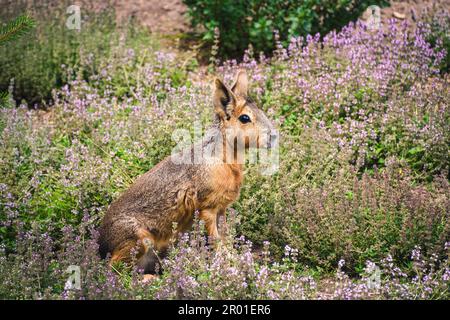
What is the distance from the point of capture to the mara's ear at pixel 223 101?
5660mm

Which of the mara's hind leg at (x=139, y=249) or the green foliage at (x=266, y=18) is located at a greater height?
the green foliage at (x=266, y=18)

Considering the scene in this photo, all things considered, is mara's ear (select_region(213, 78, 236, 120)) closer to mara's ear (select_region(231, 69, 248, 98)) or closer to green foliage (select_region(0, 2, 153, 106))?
mara's ear (select_region(231, 69, 248, 98))

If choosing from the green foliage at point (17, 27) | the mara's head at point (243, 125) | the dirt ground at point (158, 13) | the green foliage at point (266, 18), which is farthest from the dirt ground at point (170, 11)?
the green foliage at point (17, 27)

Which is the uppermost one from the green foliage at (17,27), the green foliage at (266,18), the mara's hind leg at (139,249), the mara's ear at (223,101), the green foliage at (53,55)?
the green foliage at (17,27)

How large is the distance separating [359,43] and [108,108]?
3.14 meters

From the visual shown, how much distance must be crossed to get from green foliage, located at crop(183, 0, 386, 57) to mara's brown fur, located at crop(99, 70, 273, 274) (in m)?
3.16

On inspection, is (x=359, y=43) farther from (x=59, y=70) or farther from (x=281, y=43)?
(x=59, y=70)

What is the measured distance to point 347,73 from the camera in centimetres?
769

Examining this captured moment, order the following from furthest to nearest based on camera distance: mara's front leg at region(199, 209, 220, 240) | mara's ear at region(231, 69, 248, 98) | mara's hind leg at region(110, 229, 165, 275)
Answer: mara's ear at region(231, 69, 248, 98) → mara's front leg at region(199, 209, 220, 240) → mara's hind leg at region(110, 229, 165, 275)

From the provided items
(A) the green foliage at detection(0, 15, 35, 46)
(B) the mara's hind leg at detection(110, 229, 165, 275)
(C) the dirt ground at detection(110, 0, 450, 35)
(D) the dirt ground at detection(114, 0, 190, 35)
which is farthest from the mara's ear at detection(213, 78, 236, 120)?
(D) the dirt ground at detection(114, 0, 190, 35)

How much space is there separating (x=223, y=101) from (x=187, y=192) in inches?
32.2

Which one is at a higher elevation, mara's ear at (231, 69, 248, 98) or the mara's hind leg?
mara's ear at (231, 69, 248, 98)

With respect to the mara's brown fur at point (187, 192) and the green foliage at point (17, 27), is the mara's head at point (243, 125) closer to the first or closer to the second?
the mara's brown fur at point (187, 192)

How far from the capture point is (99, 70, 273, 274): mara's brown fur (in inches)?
223
